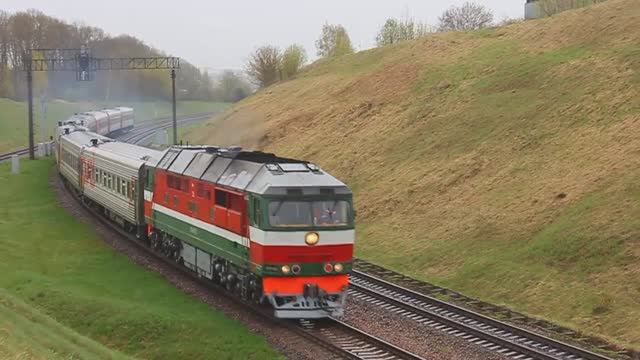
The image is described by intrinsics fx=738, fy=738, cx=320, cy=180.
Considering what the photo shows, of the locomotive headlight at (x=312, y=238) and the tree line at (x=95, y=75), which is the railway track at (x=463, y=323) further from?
the tree line at (x=95, y=75)

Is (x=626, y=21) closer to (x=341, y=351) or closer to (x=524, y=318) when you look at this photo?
(x=524, y=318)

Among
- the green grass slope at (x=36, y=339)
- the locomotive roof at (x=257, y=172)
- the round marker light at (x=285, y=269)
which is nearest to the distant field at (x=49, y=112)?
the locomotive roof at (x=257, y=172)

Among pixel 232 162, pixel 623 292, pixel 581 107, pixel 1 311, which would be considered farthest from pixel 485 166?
pixel 1 311

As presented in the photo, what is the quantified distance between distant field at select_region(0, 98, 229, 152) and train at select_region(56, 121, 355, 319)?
5169 centimetres

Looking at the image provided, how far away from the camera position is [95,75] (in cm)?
12912

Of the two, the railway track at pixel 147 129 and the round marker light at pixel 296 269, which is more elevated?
the railway track at pixel 147 129

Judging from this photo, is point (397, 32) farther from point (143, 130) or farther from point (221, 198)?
point (221, 198)

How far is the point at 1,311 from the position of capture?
1775cm

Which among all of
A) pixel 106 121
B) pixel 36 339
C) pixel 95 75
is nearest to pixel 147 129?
pixel 106 121

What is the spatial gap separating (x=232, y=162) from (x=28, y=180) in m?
33.8

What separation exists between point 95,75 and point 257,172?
117 m

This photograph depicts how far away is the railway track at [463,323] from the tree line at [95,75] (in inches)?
4202

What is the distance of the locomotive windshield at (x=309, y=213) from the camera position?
1877 centimetres

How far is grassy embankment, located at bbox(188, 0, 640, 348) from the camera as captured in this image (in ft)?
77.1
